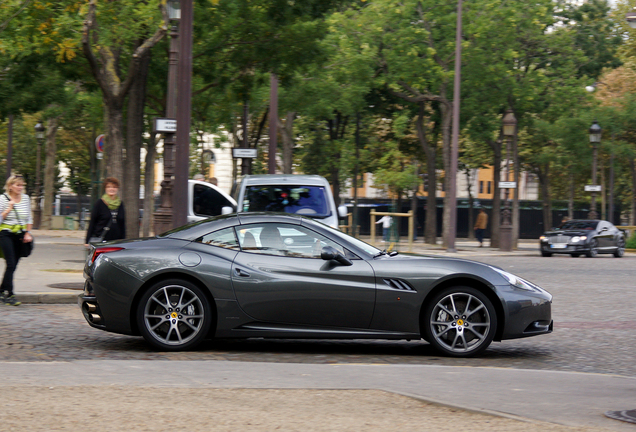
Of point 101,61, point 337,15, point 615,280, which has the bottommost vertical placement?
point 615,280

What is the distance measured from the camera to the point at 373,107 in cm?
3828

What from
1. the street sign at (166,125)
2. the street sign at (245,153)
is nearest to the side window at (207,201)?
the street sign at (245,153)

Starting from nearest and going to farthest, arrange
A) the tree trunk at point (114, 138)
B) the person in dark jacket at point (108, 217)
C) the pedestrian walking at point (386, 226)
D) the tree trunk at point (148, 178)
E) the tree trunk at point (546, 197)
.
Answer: the person in dark jacket at point (108, 217)
the tree trunk at point (114, 138)
the pedestrian walking at point (386, 226)
the tree trunk at point (148, 178)
the tree trunk at point (546, 197)

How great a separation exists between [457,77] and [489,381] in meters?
24.6

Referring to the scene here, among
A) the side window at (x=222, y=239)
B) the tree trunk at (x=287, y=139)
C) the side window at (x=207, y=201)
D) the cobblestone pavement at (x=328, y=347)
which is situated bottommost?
the cobblestone pavement at (x=328, y=347)

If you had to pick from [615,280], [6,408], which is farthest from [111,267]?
[615,280]

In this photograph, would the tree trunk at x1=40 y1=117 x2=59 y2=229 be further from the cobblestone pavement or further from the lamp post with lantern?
the cobblestone pavement

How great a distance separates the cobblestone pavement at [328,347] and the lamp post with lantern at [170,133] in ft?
16.6

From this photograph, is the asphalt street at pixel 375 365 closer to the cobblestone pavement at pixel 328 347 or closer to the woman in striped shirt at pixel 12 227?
the cobblestone pavement at pixel 328 347

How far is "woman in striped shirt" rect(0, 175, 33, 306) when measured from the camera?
39.1 ft

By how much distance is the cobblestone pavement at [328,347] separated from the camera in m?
8.16

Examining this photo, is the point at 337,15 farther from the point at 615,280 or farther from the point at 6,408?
the point at 6,408

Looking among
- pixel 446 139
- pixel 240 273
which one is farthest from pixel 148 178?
pixel 240 273

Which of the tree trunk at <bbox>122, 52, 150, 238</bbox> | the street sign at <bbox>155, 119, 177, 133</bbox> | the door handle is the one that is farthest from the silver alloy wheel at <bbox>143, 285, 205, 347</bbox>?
the tree trunk at <bbox>122, 52, 150, 238</bbox>
